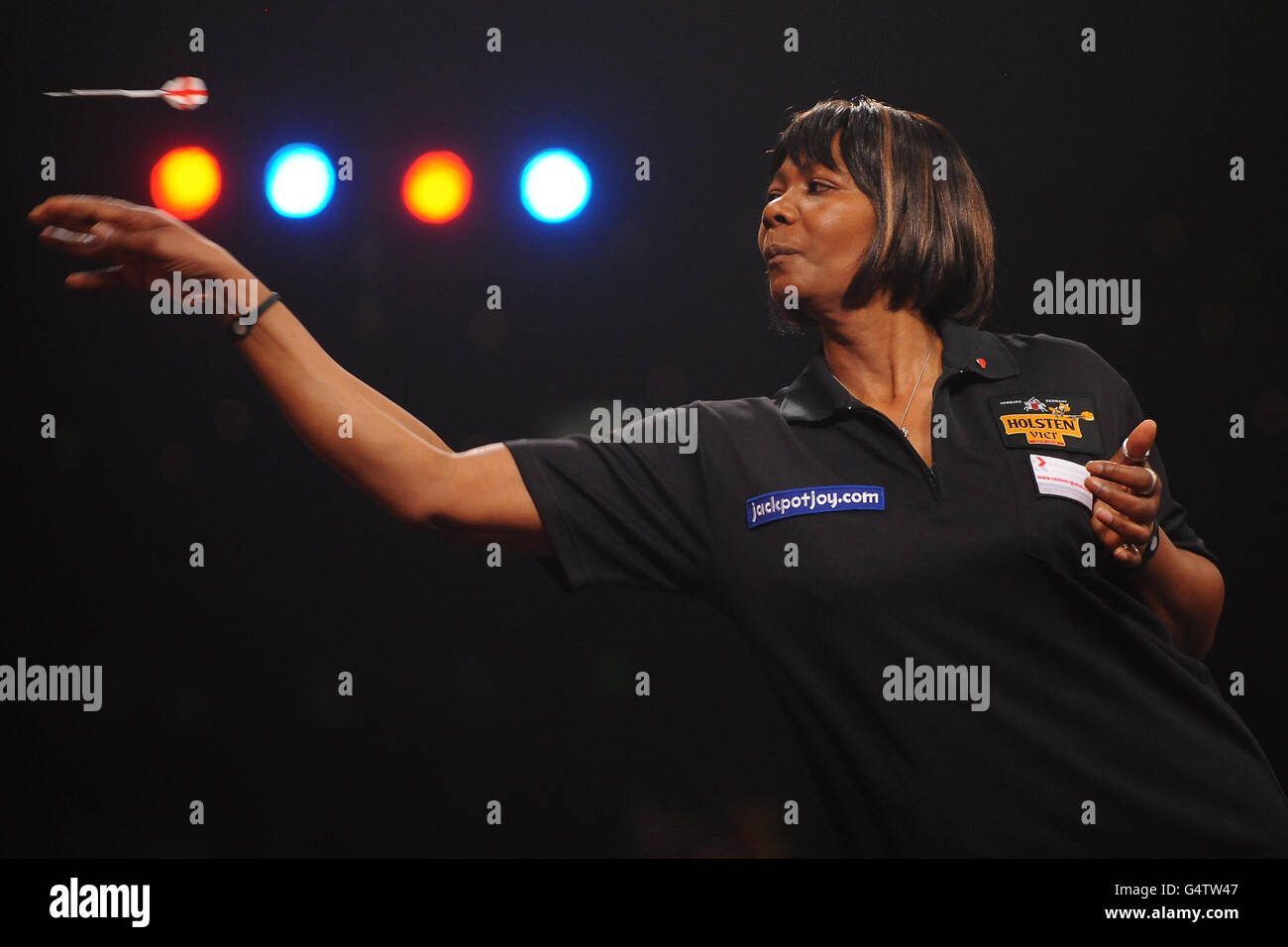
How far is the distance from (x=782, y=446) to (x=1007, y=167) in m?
1.00

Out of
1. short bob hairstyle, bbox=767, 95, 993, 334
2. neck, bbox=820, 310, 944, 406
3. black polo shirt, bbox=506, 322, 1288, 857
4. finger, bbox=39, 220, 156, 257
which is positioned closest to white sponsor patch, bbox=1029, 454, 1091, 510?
black polo shirt, bbox=506, 322, 1288, 857

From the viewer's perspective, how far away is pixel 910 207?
1696 millimetres

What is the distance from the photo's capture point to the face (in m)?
1.66

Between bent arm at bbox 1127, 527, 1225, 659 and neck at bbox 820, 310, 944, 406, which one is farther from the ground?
neck at bbox 820, 310, 944, 406

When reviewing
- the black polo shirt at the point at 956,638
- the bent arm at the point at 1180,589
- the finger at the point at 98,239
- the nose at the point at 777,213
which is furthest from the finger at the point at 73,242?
the bent arm at the point at 1180,589

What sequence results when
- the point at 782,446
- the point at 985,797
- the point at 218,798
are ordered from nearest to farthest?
the point at 985,797 → the point at 782,446 → the point at 218,798

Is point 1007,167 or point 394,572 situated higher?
point 1007,167

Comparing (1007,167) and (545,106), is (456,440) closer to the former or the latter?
(545,106)

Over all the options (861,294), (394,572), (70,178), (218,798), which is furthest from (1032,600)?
(70,178)

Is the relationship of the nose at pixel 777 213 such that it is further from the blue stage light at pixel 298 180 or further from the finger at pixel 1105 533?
the blue stage light at pixel 298 180

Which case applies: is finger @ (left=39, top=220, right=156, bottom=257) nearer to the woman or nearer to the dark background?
the woman

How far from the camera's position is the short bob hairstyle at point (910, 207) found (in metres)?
1.68

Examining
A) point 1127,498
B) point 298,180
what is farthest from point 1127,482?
point 298,180
